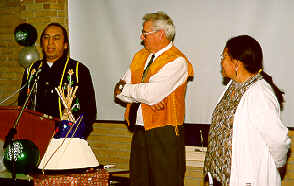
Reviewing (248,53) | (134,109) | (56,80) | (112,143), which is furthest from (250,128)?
(112,143)

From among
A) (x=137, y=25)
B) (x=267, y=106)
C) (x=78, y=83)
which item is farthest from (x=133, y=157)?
(x=137, y=25)

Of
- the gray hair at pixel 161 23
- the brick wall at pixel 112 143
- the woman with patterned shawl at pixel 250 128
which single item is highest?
the gray hair at pixel 161 23

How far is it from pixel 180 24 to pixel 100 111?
129cm

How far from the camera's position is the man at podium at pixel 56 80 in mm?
3123

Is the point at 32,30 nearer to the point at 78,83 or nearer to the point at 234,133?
the point at 78,83

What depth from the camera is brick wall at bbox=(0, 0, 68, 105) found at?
14.2 feet

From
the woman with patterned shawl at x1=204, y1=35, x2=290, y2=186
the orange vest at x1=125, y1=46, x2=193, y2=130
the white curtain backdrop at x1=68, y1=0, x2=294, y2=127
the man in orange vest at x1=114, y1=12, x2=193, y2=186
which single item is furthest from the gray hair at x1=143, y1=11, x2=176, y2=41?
the white curtain backdrop at x1=68, y1=0, x2=294, y2=127

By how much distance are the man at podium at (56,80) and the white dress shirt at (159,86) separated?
0.39m

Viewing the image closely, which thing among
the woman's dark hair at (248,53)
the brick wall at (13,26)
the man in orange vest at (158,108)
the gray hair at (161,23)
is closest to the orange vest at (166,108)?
the man in orange vest at (158,108)

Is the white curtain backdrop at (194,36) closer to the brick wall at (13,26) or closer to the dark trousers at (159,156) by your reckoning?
the brick wall at (13,26)

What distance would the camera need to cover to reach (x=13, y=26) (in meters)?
4.68

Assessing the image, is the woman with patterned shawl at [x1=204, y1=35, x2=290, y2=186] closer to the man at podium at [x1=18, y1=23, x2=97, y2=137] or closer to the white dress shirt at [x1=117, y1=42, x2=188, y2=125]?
the white dress shirt at [x1=117, y1=42, x2=188, y2=125]

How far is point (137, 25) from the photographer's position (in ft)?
13.2

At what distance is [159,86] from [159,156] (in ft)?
1.79
